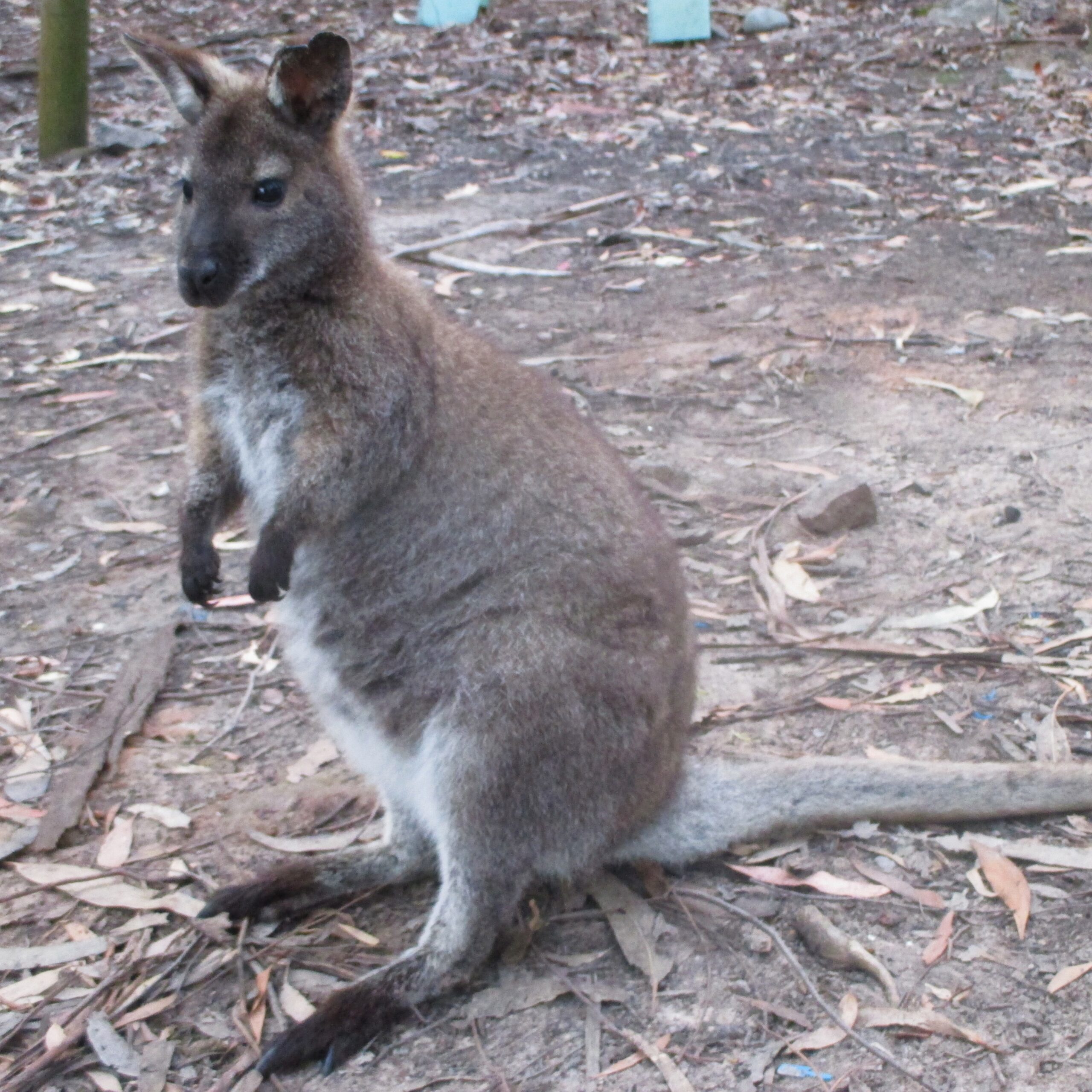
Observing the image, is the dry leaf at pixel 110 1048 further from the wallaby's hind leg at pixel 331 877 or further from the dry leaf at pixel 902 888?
the dry leaf at pixel 902 888

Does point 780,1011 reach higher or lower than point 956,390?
lower

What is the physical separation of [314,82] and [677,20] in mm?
8485

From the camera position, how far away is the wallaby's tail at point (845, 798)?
3.01 metres

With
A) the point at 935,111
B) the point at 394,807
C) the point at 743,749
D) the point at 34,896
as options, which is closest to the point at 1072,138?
the point at 935,111

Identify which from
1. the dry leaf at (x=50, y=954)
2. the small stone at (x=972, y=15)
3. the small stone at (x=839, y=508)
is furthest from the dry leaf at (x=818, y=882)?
the small stone at (x=972, y=15)

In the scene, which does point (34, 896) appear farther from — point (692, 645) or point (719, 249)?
point (719, 249)

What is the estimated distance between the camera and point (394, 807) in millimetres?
3152

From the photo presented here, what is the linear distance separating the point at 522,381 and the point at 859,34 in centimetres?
899

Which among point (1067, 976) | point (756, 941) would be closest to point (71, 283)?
point (756, 941)

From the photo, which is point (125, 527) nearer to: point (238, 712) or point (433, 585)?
point (238, 712)

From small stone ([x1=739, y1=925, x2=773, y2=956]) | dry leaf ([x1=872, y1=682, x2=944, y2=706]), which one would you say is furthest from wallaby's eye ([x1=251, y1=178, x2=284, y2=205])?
dry leaf ([x1=872, y1=682, x2=944, y2=706])

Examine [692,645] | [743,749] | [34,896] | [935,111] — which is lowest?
[34,896]

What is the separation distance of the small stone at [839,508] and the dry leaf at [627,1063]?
87.6 inches

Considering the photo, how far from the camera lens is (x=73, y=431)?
5.41 metres
